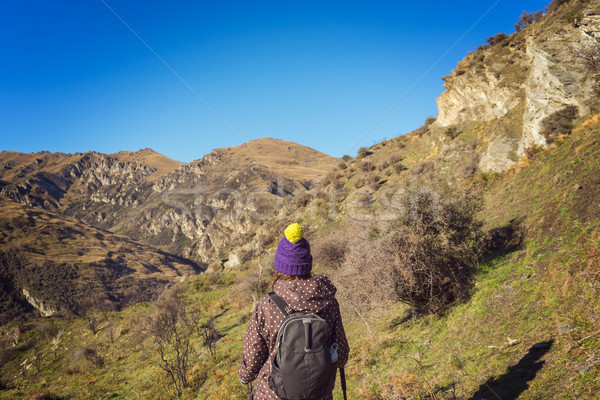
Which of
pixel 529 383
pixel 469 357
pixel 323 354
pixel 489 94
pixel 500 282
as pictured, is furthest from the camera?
pixel 489 94

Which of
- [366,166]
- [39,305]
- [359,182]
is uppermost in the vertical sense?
[366,166]

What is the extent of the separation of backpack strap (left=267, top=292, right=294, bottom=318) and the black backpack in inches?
2.9

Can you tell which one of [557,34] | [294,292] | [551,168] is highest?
[557,34]

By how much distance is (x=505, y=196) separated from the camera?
52.4 ft

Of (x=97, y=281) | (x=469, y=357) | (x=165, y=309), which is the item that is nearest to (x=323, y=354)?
(x=469, y=357)

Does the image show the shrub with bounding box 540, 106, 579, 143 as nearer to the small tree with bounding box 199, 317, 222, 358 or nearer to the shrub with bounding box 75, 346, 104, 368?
the small tree with bounding box 199, 317, 222, 358

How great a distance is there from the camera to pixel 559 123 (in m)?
15.2

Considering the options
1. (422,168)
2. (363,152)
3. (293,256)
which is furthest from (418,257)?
(363,152)

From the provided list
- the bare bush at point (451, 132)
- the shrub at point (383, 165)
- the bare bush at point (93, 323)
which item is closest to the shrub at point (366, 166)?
the shrub at point (383, 165)

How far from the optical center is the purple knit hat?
295 cm

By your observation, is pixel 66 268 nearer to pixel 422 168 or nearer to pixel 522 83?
pixel 422 168

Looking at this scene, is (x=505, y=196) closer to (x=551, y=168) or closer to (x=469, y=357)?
(x=551, y=168)

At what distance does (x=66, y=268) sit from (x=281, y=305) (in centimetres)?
11027

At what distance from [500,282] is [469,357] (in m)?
3.53
